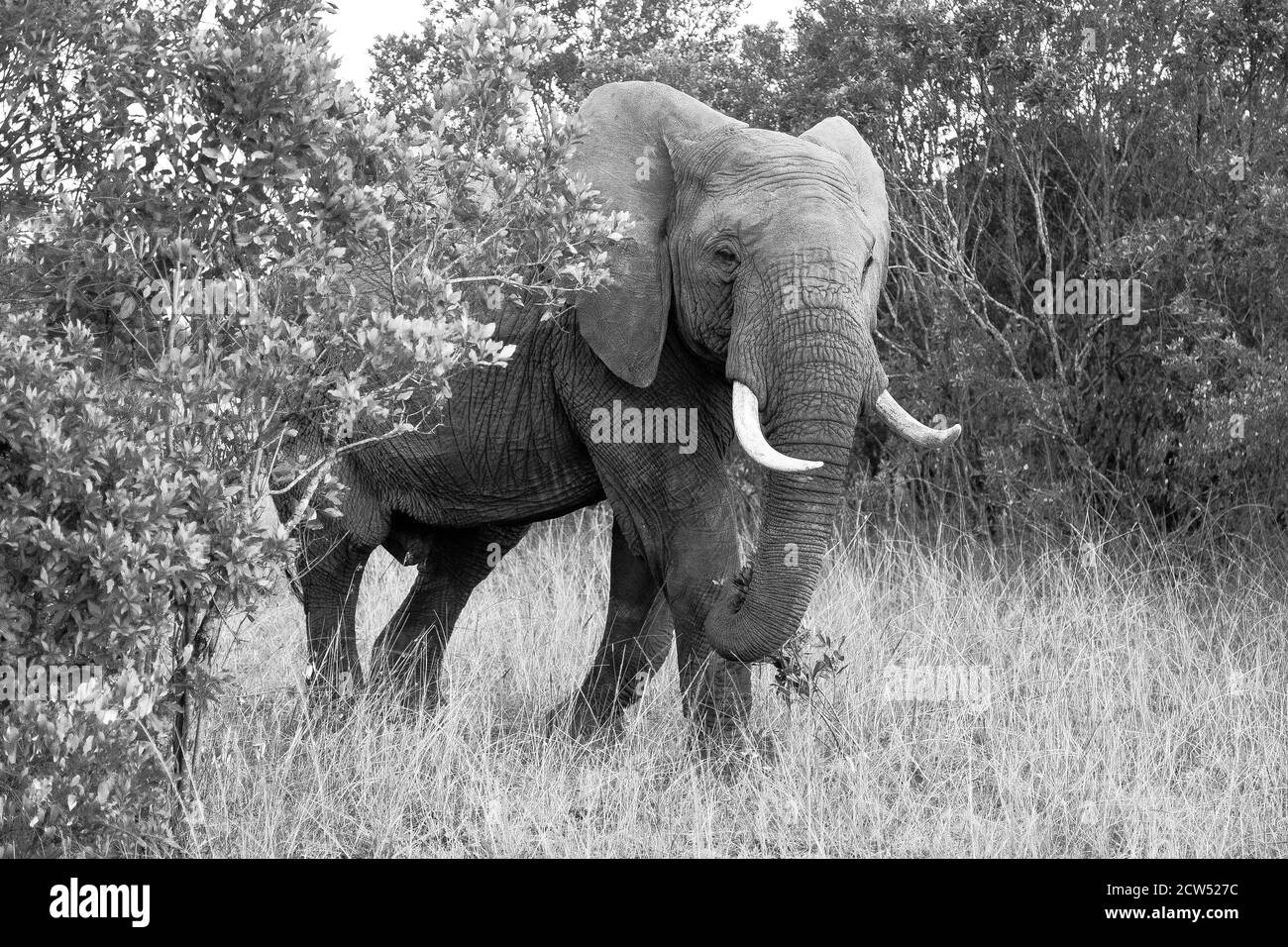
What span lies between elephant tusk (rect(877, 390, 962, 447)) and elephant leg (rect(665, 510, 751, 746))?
836 millimetres

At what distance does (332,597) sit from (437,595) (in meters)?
0.55

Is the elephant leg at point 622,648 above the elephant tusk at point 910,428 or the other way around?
the other way around

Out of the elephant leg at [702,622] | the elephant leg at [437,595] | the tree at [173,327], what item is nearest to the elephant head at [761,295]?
the elephant leg at [702,622]

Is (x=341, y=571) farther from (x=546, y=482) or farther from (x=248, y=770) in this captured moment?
(x=248, y=770)

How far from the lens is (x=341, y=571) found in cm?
758

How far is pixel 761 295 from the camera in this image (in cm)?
554

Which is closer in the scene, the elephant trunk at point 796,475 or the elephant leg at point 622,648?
the elephant trunk at point 796,475

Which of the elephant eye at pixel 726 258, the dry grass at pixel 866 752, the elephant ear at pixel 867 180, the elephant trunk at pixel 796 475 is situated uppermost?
the elephant ear at pixel 867 180

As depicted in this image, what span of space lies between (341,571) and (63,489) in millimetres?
3180

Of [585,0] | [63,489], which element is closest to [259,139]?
[63,489]

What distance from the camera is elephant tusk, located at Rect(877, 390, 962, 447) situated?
18.4 ft

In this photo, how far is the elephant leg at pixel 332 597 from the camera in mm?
7409

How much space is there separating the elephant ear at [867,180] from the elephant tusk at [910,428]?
0.39 metres

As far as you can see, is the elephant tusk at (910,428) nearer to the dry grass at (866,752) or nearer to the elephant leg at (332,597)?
the dry grass at (866,752)
